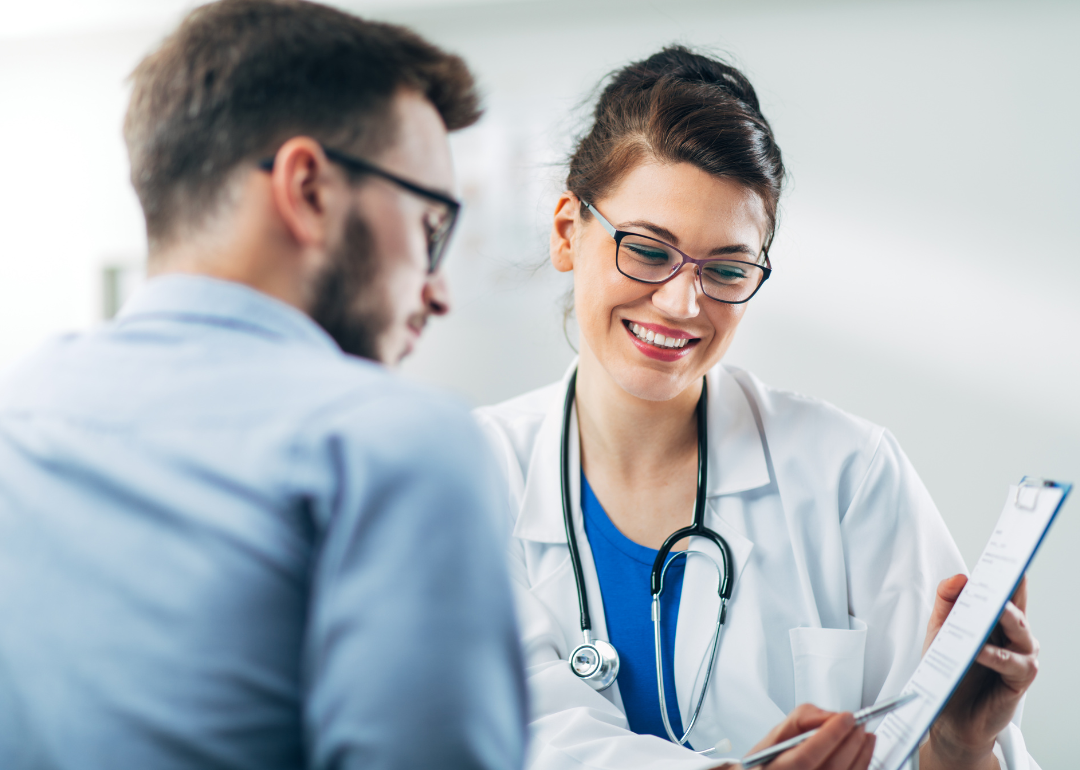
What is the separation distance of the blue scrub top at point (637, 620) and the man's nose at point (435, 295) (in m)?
0.67

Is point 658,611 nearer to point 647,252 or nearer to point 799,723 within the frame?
point 799,723

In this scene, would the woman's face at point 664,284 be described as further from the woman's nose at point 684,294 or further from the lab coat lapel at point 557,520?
the lab coat lapel at point 557,520

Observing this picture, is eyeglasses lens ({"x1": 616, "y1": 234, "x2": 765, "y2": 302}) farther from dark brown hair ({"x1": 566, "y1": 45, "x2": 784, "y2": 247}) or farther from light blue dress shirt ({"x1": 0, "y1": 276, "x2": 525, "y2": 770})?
light blue dress shirt ({"x1": 0, "y1": 276, "x2": 525, "y2": 770})

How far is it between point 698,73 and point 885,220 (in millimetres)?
1042

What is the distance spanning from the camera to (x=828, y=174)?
2143 millimetres

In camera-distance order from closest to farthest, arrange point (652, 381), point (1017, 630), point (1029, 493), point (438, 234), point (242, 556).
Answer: point (242, 556) < point (438, 234) < point (1029, 493) < point (1017, 630) < point (652, 381)

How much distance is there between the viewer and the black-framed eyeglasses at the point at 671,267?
3.96ft

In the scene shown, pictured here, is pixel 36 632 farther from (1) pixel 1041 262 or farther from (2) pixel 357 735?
(1) pixel 1041 262

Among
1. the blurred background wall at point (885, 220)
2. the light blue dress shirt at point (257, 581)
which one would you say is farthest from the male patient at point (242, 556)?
the blurred background wall at point (885, 220)

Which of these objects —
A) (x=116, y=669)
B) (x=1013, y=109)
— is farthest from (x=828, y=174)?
(x=116, y=669)

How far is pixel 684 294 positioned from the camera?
3.94 ft

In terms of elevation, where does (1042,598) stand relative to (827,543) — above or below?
below

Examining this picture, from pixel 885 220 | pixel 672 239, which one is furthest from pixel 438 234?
pixel 885 220

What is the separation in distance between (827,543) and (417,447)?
94 cm
